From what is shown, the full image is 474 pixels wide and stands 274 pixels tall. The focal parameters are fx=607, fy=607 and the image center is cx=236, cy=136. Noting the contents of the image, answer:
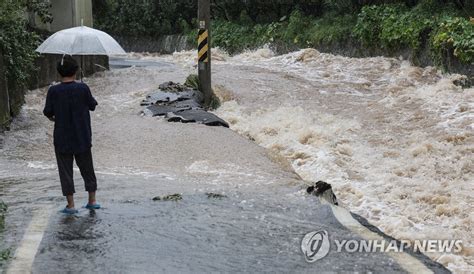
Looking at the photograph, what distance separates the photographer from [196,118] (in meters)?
12.9

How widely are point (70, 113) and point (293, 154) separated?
534 cm

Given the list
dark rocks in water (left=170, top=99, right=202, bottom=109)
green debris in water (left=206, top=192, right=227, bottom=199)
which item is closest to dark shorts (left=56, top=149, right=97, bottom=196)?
green debris in water (left=206, top=192, right=227, bottom=199)

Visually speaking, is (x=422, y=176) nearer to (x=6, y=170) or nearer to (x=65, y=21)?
(x=6, y=170)

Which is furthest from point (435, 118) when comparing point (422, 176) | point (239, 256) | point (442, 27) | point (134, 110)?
point (239, 256)

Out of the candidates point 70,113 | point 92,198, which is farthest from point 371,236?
point 70,113

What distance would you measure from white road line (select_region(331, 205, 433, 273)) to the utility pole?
908 centimetres

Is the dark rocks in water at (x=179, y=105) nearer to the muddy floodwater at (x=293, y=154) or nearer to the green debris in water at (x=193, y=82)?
the green debris in water at (x=193, y=82)

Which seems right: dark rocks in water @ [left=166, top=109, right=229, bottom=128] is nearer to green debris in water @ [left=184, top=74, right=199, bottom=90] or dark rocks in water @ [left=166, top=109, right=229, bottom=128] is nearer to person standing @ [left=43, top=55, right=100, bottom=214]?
green debris in water @ [left=184, top=74, right=199, bottom=90]

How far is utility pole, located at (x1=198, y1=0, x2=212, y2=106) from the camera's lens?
1486cm

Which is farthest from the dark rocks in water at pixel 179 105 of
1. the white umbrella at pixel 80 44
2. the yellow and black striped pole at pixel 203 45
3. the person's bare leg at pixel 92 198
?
the person's bare leg at pixel 92 198

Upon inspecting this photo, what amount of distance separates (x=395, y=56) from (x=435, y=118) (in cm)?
874

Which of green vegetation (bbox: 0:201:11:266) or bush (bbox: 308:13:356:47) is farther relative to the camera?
bush (bbox: 308:13:356:47)

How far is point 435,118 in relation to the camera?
12781 mm

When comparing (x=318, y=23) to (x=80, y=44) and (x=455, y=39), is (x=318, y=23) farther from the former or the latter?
(x=80, y=44)
